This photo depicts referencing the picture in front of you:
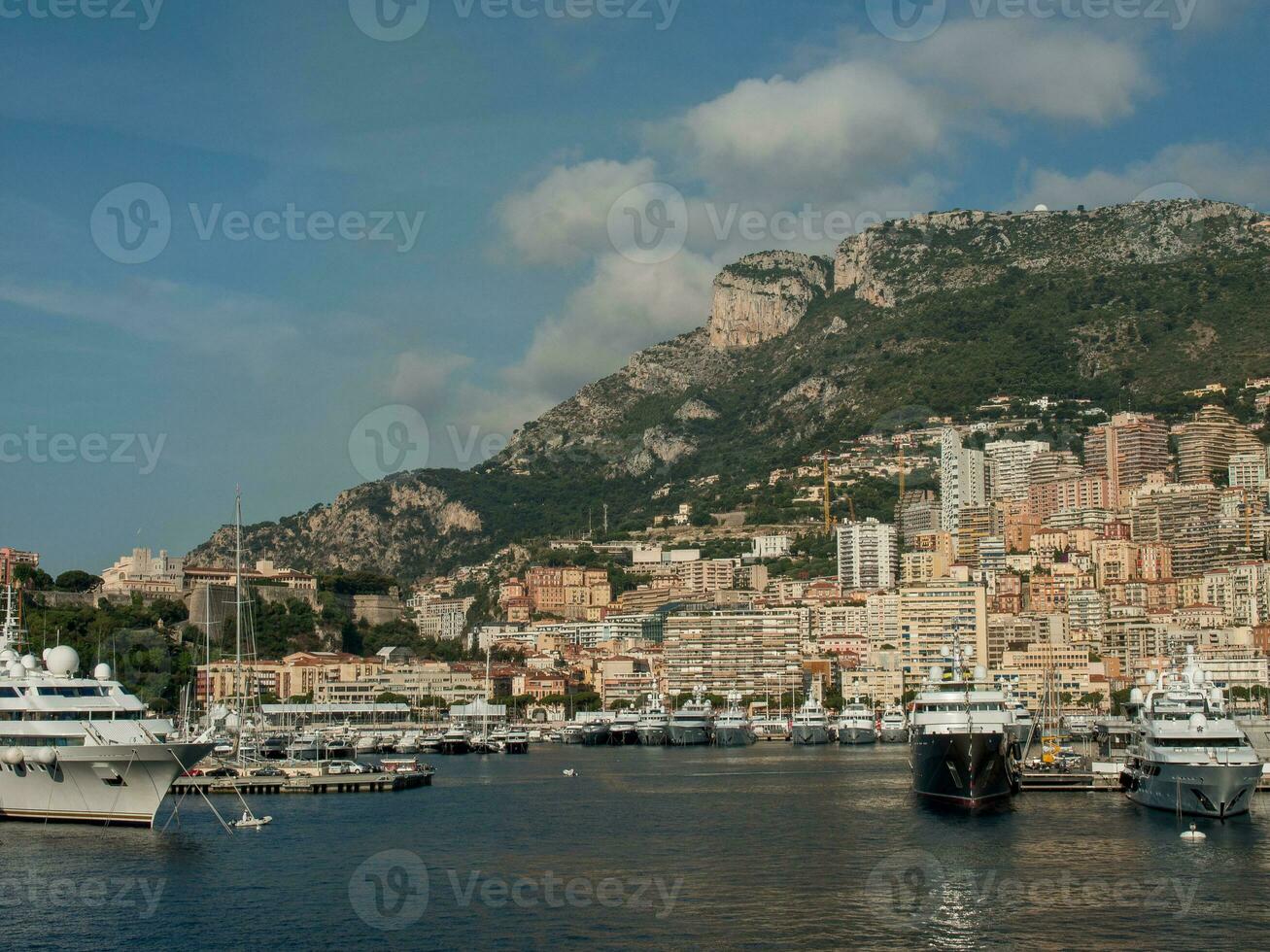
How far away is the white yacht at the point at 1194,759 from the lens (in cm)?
5659

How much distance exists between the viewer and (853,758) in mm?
110500

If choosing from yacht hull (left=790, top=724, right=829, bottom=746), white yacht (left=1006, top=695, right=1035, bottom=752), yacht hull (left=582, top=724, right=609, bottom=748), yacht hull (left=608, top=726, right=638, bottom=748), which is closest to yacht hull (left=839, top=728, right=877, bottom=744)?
yacht hull (left=790, top=724, right=829, bottom=746)

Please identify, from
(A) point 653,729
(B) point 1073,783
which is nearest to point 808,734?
(A) point 653,729

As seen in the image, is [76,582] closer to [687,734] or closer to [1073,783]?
[687,734]

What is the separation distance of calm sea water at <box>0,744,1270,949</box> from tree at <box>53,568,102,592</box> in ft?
367

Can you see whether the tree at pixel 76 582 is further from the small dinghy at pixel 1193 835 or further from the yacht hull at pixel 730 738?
the small dinghy at pixel 1193 835

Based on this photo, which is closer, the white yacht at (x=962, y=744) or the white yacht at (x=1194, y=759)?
the white yacht at (x=1194, y=759)

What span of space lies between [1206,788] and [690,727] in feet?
294

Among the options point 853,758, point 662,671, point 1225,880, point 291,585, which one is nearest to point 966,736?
point 1225,880

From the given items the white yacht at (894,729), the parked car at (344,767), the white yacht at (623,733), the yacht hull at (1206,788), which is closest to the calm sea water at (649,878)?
the yacht hull at (1206,788)

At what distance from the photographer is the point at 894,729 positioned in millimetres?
144250

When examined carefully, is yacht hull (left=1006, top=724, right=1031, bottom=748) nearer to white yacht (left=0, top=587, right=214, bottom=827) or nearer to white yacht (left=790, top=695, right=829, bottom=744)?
white yacht (left=0, top=587, right=214, bottom=827)

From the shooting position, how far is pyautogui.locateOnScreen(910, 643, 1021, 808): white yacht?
65.0 m

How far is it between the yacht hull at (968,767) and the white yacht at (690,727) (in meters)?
75.8
